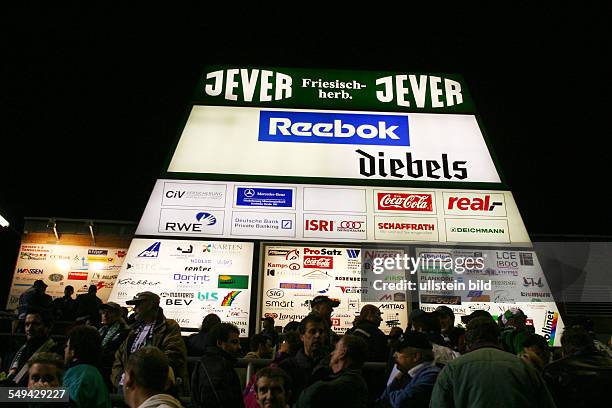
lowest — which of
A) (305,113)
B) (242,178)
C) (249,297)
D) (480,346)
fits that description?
(480,346)

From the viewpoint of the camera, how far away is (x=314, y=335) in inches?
211

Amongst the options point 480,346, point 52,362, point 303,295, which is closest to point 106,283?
point 303,295

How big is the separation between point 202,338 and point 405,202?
616 centimetres

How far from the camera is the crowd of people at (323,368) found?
3684 mm

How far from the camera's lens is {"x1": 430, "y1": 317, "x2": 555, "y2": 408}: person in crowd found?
3.62 metres

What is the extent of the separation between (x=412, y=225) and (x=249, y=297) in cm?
382

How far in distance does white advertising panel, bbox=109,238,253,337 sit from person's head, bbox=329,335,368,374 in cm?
633

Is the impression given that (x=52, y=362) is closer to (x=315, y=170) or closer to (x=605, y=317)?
(x=315, y=170)

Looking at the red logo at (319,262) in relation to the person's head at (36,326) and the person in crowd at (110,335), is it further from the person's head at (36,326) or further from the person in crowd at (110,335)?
the person's head at (36,326)

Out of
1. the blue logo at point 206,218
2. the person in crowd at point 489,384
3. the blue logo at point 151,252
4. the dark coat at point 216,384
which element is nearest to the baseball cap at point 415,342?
the person in crowd at point 489,384

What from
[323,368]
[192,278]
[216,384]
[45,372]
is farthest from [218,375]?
[192,278]

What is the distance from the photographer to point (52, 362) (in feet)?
13.5

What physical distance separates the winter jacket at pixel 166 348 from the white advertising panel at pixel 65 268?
12862mm

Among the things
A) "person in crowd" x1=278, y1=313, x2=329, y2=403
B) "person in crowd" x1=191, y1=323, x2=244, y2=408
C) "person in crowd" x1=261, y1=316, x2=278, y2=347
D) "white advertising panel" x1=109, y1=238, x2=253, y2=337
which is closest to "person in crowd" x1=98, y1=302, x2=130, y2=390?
"person in crowd" x1=191, y1=323, x2=244, y2=408
